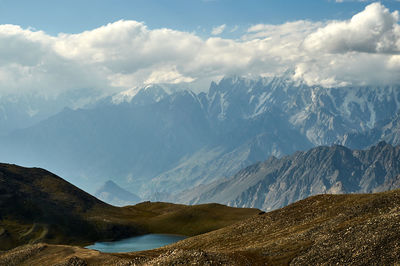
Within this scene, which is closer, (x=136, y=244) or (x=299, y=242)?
(x=299, y=242)

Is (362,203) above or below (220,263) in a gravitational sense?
above

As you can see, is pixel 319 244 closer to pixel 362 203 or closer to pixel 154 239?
pixel 362 203

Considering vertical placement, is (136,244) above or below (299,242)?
above

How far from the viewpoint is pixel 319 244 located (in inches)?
2987

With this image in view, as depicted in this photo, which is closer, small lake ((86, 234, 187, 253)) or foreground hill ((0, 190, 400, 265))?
foreground hill ((0, 190, 400, 265))

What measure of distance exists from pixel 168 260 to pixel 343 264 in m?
26.9

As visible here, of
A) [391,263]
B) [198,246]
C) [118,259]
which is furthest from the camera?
[198,246]

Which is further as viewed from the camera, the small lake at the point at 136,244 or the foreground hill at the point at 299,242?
the small lake at the point at 136,244

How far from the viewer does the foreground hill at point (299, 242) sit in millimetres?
69438

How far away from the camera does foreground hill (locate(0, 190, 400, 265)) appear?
69438 mm

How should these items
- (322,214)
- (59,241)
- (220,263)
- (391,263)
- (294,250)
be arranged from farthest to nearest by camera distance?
(59,241), (322,214), (294,250), (220,263), (391,263)

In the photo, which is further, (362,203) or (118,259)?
(362,203)

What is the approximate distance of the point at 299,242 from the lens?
264 ft

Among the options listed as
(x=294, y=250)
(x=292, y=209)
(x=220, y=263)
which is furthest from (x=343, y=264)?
(x=292, y=209)
